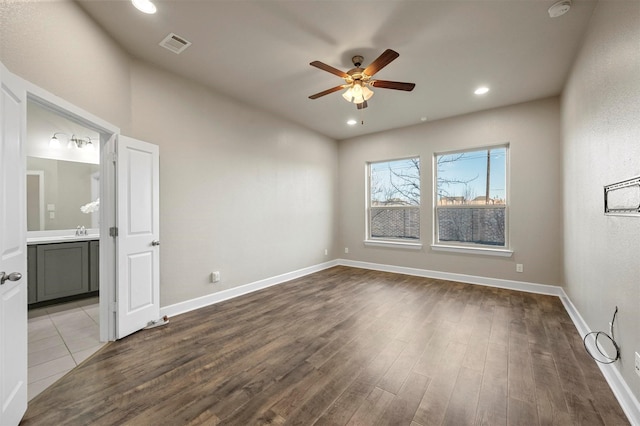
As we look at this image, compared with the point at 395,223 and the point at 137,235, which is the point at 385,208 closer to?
the point at 395,223

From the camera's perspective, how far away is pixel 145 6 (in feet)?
6.93

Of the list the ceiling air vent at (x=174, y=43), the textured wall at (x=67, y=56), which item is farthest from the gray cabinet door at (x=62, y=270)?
the ceiling air vent at (x=174, y=43)

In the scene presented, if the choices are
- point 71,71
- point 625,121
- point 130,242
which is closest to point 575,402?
point 625,121

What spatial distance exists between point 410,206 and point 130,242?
15.5 feet

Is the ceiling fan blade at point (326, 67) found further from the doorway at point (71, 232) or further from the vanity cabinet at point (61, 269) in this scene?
the vanity cabinet at point (61, 269)

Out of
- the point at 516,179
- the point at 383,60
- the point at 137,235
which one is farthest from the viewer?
the point at 516,179

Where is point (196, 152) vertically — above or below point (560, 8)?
below

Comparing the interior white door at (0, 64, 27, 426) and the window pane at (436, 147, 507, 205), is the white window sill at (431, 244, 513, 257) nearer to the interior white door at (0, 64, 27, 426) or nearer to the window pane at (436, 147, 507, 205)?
the window pane at (436, 147, 507, 205)

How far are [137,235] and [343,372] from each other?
2478mm

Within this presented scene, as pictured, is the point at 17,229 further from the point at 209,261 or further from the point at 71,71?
the point at 209,261

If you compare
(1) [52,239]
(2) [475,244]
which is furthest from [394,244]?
(1) [52,239]

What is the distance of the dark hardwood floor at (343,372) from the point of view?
1577mm

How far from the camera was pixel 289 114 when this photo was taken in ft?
14.9

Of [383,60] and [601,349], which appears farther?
[383,60]
